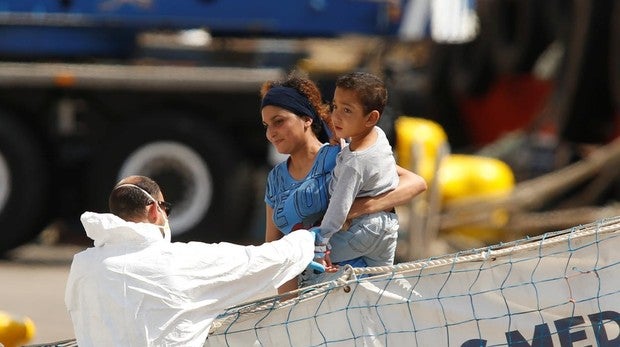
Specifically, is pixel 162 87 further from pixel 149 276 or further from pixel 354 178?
pixel 149 276

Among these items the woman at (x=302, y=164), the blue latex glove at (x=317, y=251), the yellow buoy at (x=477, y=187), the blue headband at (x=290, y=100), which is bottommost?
the blue latex glove at (x=317, y=251)

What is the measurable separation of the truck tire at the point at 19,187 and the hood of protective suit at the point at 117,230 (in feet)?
24.6

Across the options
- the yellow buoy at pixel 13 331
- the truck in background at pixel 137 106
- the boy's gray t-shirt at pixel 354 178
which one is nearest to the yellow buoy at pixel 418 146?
the truck in background at pixel 137 106

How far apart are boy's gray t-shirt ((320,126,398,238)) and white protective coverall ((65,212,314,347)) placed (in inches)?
7.8

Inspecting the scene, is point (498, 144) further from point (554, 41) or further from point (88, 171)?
point (88, 171)

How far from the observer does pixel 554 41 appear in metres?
16.0

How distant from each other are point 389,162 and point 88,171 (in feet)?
24.8

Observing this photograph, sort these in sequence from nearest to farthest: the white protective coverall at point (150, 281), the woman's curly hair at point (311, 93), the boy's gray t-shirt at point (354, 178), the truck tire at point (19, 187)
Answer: the white protective coverall at point (150, 281), the boy's gray t-shirt at point (354, 178), the woman's curly hair at point (311, 93), the truck tire at point (19, 187)

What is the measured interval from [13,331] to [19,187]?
643 centimetres

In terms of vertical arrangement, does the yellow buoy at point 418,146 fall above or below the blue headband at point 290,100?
above

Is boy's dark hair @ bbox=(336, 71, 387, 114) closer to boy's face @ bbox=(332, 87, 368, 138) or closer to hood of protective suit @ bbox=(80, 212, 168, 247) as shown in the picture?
boy's face @ bbox=(332, 87, 368, 138)

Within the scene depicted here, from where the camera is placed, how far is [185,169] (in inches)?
498

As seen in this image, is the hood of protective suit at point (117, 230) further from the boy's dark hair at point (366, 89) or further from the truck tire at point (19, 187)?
the truck tire at point (19, 187)

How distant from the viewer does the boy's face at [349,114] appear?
5297mm
